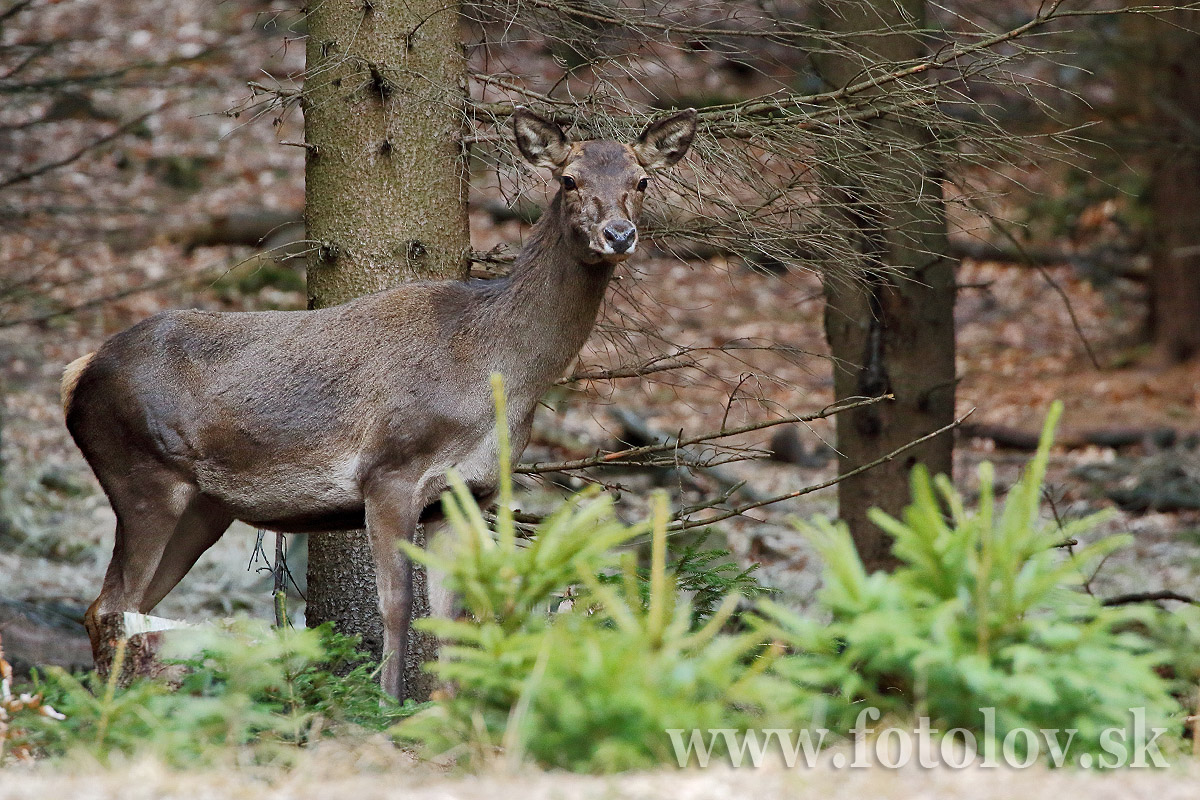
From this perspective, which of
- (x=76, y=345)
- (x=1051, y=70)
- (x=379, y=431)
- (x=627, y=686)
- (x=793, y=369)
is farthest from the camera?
(x=1051, y=70)

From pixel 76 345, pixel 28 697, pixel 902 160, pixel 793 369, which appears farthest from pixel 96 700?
pixel 793 369

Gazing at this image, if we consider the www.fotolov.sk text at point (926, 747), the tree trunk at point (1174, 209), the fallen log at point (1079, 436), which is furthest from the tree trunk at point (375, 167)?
the tree trunk at point (1174, 209)

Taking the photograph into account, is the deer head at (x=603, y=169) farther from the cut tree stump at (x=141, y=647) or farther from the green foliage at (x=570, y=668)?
the cut tree stump at (x=141, y=647)

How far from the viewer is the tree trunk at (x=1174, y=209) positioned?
53.6ft

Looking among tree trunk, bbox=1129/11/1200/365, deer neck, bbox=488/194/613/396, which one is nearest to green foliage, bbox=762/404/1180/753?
deer neck, bbox=488/194/613/396

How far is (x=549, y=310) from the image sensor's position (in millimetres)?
6277

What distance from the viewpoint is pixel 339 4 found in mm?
6855

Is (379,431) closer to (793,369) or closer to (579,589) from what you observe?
(579,589)

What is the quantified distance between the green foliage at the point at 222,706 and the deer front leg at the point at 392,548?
1.05m

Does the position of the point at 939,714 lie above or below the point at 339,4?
below

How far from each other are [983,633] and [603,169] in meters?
3.05

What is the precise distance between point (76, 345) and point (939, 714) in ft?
46.6

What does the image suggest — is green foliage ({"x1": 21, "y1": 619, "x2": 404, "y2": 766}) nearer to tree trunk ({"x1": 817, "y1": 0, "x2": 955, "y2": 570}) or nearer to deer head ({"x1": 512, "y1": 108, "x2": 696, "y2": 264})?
deer head ({"x1": 512, "y1": 108, "x2": 696, "y2": 264})

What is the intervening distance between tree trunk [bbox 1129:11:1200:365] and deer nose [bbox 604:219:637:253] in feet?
40.5
